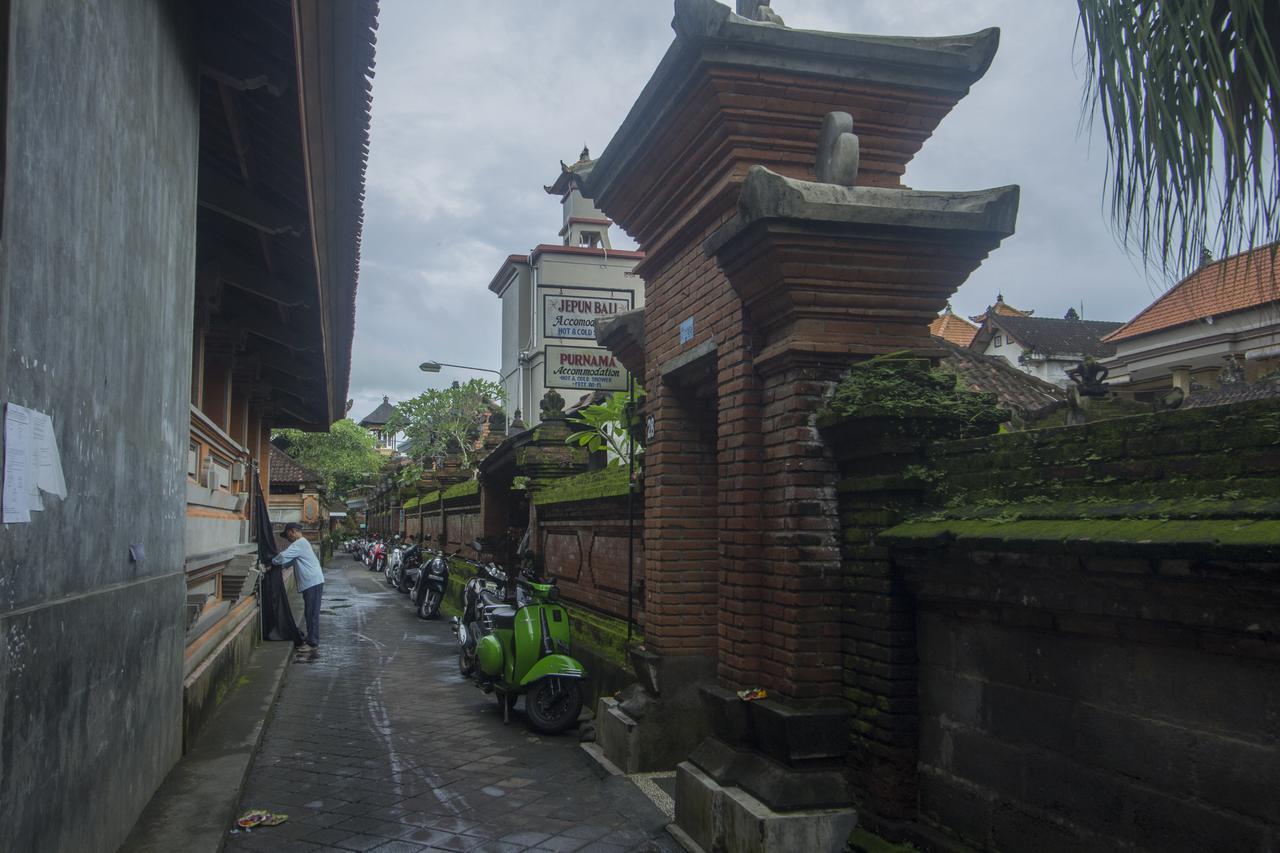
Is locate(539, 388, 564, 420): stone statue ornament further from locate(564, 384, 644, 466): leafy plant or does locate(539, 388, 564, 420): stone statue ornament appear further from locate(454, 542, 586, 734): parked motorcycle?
locate(454, 542, 586, 734): parked motorcycle

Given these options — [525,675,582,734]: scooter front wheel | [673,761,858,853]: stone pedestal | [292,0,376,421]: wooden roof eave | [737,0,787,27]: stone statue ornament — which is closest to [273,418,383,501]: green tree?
[525,675,582,734]: scooter front wheel

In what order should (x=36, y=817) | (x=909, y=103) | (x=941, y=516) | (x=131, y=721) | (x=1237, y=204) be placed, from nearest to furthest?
(x=1237, y=204) < (x=36, y=817) < (x=941, y=516) < (x=131, y=721) < (x=909, y=103)

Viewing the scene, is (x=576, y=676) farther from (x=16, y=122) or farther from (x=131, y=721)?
(x=16, y=122)

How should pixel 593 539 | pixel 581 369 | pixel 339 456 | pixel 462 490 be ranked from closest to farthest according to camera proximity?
pixel 593 539
pixel 581 369
pixel 462 490
pixel 339 456

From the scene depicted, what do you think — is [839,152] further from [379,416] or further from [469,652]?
[379,416]

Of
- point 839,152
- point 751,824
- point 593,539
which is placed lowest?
point 751,824

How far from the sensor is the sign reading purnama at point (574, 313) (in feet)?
38.6

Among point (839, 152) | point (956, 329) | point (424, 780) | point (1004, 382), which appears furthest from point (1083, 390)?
point (956, 329)

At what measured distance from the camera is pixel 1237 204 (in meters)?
2.67

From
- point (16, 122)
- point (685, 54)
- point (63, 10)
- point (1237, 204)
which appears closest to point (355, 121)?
point (685, 54)

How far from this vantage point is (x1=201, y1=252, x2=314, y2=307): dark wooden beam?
8.70 metres

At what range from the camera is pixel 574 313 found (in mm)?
12023

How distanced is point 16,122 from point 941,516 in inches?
140

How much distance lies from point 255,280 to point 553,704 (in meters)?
4.47
